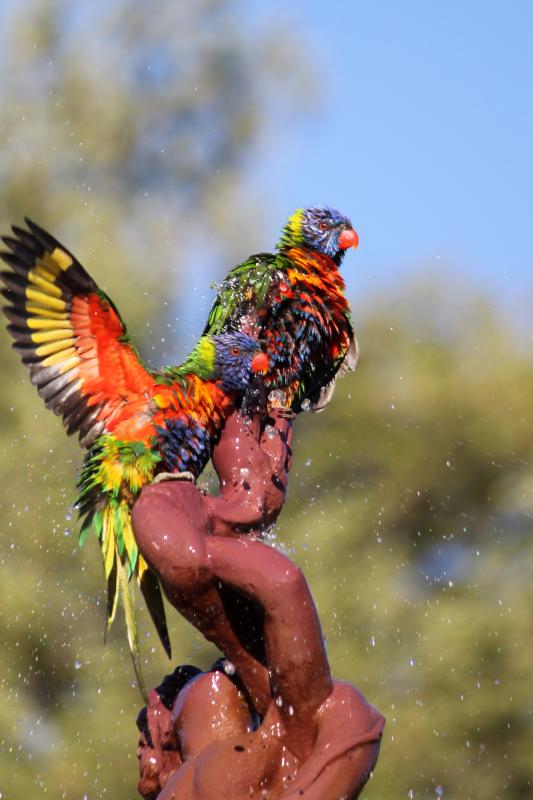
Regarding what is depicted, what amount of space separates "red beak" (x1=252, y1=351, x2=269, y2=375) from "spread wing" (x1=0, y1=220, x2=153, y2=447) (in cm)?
27

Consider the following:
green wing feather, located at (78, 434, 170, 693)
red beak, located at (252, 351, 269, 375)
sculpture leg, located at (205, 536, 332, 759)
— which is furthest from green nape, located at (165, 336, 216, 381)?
sculpture leg, located at (205, 536, 332, 759)

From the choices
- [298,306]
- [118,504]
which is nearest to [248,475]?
[118,504]

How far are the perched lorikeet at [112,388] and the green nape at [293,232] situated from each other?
460 millimetres

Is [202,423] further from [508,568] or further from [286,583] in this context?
[508,568]

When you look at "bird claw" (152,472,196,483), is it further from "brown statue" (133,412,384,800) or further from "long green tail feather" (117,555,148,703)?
"long green tail feather" (117,555,148,703)

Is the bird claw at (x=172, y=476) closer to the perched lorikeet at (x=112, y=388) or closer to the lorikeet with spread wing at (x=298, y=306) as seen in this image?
the perched lorikeet at (x=112, y=388)

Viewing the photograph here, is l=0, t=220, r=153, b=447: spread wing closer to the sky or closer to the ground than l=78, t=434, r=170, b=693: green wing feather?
closer to the sky

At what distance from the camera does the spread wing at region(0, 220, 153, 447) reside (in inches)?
133

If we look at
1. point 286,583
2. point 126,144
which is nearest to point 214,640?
point 286,583

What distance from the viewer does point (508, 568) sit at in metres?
7.86

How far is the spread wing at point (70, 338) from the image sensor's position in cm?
338

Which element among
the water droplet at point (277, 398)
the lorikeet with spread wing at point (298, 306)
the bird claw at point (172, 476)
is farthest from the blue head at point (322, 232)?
the bird claw at point (172, 476)

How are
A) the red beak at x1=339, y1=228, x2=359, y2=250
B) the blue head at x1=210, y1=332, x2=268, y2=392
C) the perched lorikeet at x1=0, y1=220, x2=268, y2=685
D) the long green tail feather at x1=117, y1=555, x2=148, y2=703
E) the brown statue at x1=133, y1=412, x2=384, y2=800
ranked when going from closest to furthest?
the brown statue at x1=133, y1=412, x2=384, y2=800, the long green tail feather at x1=117, y1=555, x2=148, y2=703, the perched lorikeet at x1=0, y1=220, x2=268, y2=685, the blue head at x1=210, y1=332, x2=268, y2=392, the red beak at x1=339, y1=228, x2=359, y2=250

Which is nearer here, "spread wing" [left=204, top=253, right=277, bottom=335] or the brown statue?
the brown statue
